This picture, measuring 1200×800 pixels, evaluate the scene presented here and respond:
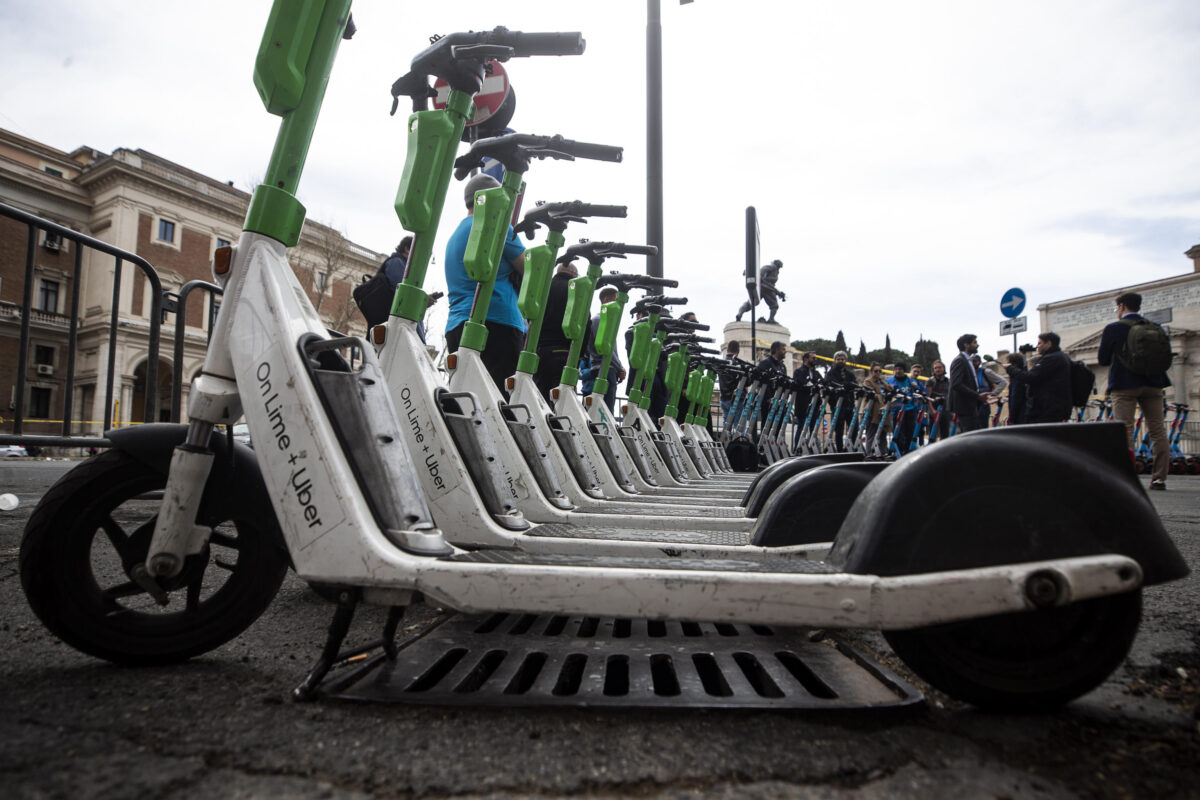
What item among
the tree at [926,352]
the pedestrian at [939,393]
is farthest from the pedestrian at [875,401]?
the tree at [926,352]

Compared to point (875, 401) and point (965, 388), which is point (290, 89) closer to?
point (965, 388)

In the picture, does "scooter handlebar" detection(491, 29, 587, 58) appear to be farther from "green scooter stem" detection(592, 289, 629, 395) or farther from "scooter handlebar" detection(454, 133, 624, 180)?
"green scooter stem" detection(592, 289, 629, 395)

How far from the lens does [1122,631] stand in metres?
1.34

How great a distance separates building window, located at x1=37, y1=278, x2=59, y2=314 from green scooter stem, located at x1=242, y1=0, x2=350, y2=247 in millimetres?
34807

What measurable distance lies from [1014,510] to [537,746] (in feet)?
3.35

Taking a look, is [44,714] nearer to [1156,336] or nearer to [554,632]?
[554,632]

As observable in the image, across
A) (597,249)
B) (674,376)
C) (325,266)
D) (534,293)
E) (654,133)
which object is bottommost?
(674,376)

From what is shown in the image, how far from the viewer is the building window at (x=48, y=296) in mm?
29195

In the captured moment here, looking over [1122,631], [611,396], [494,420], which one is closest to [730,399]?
[611,396]

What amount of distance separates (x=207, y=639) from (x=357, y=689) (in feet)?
1.63

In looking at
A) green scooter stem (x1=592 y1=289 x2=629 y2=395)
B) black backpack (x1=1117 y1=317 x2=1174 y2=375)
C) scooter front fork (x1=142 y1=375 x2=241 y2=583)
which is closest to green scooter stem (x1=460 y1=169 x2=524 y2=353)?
scooter front fork (x1=142 y1=375 x2=241 y2=583)

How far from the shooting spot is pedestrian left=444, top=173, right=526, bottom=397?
3791 millimetres

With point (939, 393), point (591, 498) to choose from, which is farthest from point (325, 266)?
point (591, 498)

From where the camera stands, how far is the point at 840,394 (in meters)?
12.2
